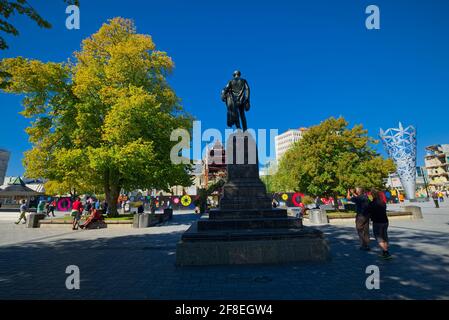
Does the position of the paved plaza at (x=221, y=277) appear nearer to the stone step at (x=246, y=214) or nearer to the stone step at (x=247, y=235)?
the stone step at (x=247, y=235)

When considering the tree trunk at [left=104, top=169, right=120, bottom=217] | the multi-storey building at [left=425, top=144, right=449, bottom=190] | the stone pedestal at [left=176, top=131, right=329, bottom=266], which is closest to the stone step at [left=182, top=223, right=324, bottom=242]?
the stone pedestal at [left=176, top=131, right=329, bottom=266]

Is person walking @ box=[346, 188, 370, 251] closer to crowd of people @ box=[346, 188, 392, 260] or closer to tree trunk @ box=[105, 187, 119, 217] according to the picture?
crowd of people @ box=[346, 188, 392, 260]

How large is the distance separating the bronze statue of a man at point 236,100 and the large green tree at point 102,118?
751 cm

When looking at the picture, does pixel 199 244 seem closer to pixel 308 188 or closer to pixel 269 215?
pixel 269 215

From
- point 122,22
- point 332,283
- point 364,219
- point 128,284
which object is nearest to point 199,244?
point 128,284

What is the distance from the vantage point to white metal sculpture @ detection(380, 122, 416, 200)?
66750 mm

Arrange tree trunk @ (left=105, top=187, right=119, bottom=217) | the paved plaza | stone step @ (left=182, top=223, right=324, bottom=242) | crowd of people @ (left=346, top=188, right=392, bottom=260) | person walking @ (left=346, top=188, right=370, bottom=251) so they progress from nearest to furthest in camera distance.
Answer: the paved plaza, stone step @ (left=182, top=223, right=324, bottom=242), crowd of people @ (left=346, top=188, right=392, bottom=260), person walking @ (left=346, top=188, right=370, bottom=251), tree trunk @ (left=105, top=187, right=119, bottom=217)

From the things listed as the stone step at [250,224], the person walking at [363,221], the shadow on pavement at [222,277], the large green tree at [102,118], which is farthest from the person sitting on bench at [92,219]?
the person walking at [363,221]

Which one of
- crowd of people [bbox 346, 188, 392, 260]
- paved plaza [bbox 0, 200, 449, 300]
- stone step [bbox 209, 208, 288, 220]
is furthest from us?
stone step [bbox 209, 208, 288, 220]

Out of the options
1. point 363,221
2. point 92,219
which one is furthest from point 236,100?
point 92,219

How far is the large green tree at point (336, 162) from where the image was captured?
19203 millimetres

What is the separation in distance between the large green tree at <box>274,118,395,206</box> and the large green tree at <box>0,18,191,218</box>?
10663 mm

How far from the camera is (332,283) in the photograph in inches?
200

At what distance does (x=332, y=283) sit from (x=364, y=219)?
13.2ft
